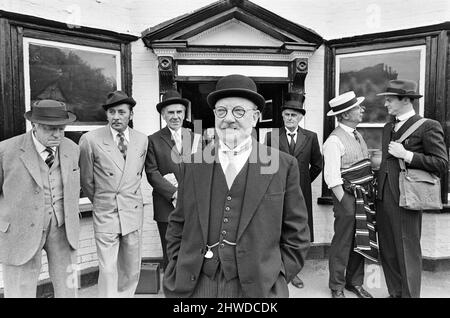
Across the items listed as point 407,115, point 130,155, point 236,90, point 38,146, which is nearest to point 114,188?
point 130,155

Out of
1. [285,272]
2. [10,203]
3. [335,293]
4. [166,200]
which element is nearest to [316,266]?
[335,293]

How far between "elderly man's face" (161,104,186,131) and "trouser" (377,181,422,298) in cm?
222

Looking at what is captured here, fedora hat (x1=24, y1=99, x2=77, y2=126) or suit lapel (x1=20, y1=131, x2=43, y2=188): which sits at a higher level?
fedora hat (x1=24, y1=99, x2=77, y2=126)

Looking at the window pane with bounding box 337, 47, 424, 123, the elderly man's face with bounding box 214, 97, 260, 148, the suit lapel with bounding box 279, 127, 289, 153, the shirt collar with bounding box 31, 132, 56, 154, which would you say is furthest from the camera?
the window pane with bounding box 337, 47, 424, 123

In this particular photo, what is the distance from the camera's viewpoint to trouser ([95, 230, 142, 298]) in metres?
3.35

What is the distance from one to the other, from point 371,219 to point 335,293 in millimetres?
866

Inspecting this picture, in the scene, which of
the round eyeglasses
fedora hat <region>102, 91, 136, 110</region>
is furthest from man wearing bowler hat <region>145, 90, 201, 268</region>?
the round eyeglasses

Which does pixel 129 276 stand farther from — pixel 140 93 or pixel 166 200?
pixel 140 93

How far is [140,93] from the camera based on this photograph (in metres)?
4.56

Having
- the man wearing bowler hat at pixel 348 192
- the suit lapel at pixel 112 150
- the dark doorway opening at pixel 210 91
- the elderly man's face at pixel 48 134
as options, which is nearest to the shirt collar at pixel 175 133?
the suit lapel at pixel 112 150

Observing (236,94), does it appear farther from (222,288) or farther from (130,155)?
(130,155)

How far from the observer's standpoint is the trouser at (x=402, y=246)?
10.9 feet

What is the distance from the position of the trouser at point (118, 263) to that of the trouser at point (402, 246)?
2511 mm

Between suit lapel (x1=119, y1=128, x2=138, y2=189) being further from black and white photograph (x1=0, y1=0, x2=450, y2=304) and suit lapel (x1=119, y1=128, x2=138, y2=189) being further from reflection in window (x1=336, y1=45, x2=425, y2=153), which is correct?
reflection in window (x1=336, y1=45, x2=425, y2=153)
